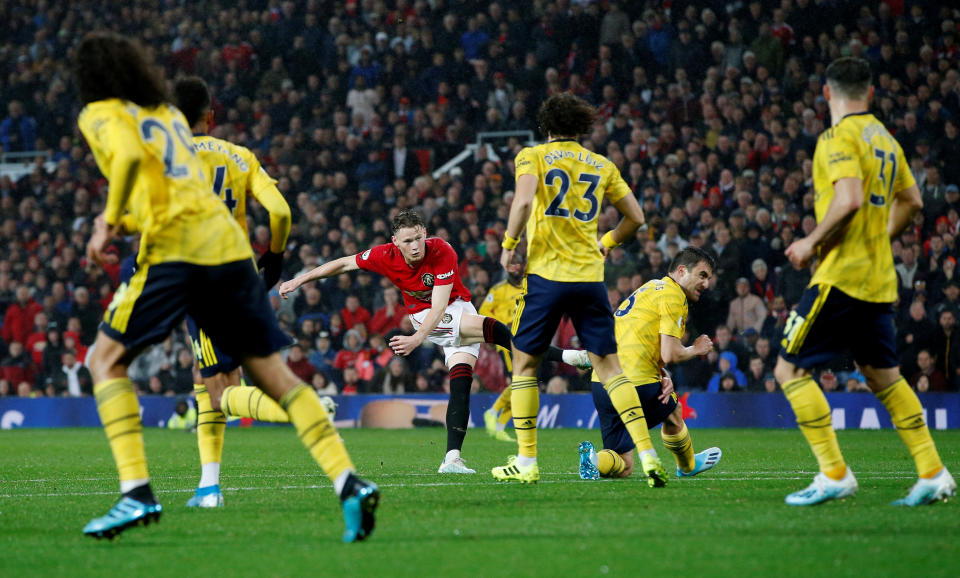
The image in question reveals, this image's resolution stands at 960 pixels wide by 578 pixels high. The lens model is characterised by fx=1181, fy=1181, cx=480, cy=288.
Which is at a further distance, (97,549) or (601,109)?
(601,109)

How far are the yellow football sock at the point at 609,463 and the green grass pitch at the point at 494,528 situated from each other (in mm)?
238

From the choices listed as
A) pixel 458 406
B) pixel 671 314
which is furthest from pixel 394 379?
pixel 671 314

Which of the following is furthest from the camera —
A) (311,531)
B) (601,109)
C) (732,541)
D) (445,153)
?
(445,153)

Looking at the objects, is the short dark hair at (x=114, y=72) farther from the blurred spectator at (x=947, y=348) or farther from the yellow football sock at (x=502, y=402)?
the blurred spectator at (x=947, y=348)

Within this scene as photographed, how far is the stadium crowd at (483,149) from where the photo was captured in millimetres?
16938

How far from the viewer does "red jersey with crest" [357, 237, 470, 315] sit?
9773mm

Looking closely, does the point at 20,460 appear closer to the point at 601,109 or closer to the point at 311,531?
the point at 311,531

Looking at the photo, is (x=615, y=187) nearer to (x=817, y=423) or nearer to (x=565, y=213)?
(x=565, y=213)

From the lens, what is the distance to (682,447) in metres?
8.40

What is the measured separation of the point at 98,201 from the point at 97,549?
19.7m

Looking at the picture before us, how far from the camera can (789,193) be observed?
17.5 m

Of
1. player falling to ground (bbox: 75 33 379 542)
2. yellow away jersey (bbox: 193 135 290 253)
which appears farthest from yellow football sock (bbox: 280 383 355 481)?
yellow away jersey (bbox: 193 135 290 253)

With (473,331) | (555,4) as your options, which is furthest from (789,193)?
(473,331)

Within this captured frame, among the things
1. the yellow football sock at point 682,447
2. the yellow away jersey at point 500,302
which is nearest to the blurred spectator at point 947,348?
the yellow away jersey at point 500,302
